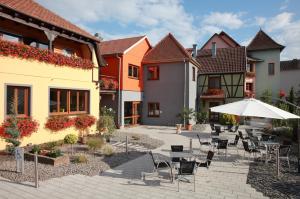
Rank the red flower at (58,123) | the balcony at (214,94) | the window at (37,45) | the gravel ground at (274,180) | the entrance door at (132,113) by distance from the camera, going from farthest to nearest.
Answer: the balcony at (214,94), the entrance door at (132,113), the window at (37,45), the red flower at (58,123), the gravel ground at (274,180)

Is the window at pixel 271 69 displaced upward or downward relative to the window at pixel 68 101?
upward

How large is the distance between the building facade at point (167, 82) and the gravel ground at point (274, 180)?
12669 millimetres

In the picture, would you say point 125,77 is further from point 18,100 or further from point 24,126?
point 24,126

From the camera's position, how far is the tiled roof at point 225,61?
26719 mm

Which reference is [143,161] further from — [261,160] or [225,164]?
[261,160]

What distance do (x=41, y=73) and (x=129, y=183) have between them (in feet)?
24.6

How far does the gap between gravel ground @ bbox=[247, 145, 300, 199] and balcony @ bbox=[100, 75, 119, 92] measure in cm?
1154

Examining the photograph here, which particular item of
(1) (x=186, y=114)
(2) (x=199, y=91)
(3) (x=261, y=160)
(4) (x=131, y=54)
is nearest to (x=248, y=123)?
(2) (x=199, y=91)

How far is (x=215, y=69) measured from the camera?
27.5 metres

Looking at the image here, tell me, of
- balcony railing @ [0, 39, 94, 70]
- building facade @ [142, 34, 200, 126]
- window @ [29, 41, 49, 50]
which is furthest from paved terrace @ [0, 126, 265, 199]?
building facade @ [142, 34, 200, 126]

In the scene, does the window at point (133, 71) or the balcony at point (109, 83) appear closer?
the balcony at point (109, 83)

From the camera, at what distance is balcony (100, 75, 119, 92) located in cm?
1820

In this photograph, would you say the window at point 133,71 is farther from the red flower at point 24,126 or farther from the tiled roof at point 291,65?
the tiled roof at point 291,65

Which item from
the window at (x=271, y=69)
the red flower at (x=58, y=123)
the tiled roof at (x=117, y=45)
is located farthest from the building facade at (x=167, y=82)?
the window at (x=271, y=69)
